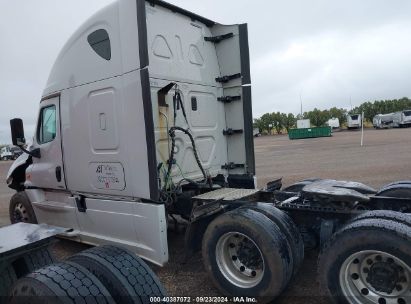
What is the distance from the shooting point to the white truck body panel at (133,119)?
4.27 metres

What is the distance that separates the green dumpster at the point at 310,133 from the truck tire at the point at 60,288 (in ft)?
148

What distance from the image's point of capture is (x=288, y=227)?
3.58 meters

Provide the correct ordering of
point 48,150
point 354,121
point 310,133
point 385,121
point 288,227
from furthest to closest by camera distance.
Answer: point 354,121 → point 385,121 → point 310,133 → point 48,150 → point 288,227

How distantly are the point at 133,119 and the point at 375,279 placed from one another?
295 cm

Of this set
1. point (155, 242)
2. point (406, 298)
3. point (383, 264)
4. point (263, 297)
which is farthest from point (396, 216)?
point (155, 242)

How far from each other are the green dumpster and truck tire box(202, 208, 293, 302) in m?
43.3

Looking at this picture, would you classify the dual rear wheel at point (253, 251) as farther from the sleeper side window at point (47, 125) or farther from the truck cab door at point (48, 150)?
the sleeper side window at point (47, 125)

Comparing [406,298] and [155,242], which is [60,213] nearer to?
[155,242]

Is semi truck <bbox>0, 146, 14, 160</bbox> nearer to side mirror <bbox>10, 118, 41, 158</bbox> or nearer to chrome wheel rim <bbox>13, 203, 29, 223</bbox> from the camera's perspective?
chrome wheel rim <bbox>13, 203, 29, 223</bbox>

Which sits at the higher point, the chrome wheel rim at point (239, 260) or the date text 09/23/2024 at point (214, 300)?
the chrome wheel rim at point (239, 260)

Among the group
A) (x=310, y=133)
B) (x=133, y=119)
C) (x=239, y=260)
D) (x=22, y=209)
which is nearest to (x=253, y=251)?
(x=239, y=260)

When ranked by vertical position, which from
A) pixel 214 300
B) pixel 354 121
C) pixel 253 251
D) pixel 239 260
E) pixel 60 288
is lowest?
pixel 214 300

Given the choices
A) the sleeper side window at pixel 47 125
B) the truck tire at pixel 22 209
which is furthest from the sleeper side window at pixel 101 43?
the truck tire at pixel 22 209

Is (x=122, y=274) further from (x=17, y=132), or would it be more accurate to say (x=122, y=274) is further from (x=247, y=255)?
(x=17, y=132)
